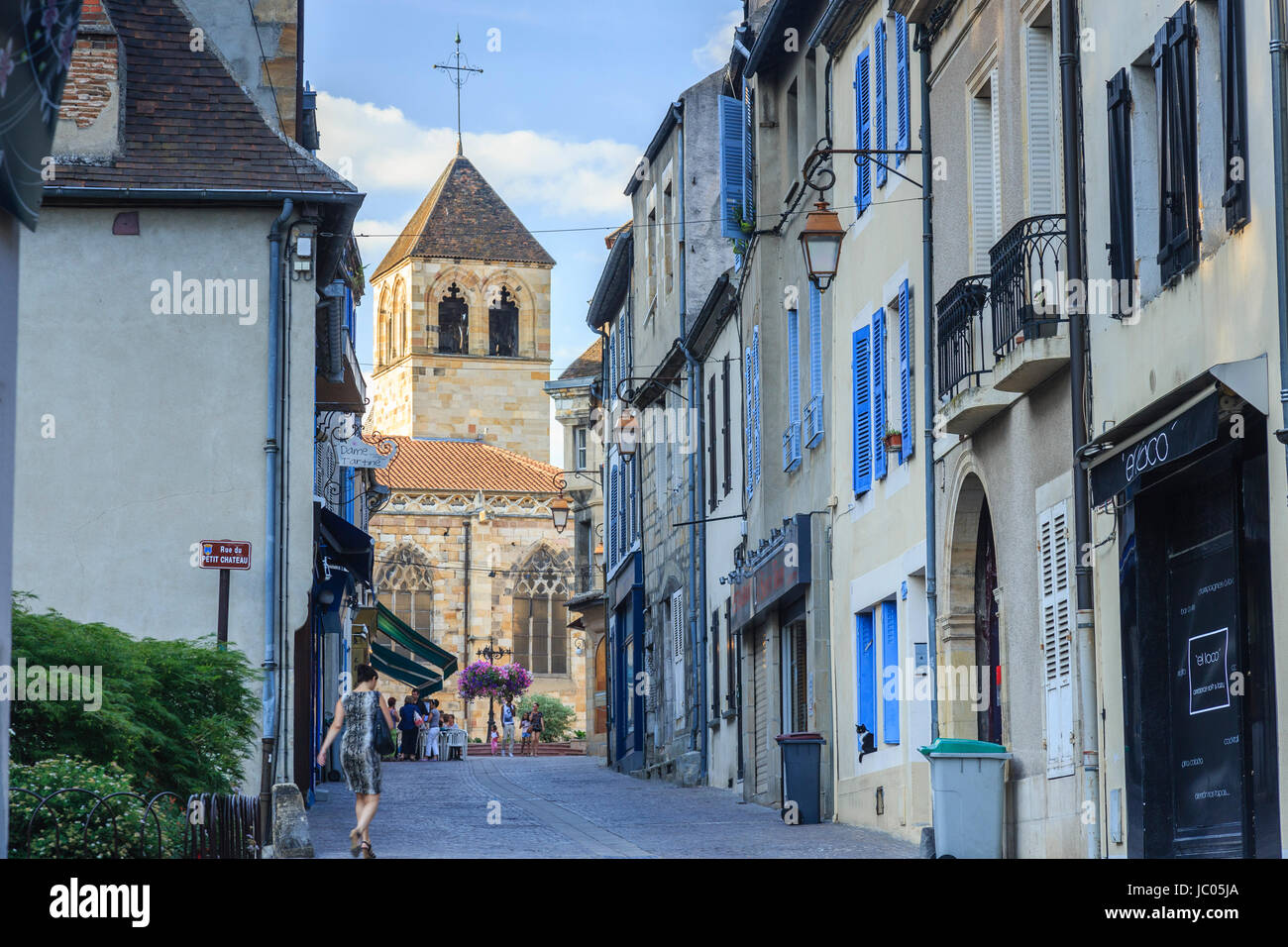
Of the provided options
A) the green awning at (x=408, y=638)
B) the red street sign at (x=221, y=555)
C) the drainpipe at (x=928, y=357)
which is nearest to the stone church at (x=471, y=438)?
the green awning at (x=408, y=638)

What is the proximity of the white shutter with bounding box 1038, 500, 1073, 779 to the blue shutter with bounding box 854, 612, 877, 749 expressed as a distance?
215 inches

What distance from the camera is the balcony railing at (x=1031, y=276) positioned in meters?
14.0

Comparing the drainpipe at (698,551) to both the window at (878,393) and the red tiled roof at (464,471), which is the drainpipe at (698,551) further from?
the red tiled roof at (464,471)

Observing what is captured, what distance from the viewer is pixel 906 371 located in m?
18.7

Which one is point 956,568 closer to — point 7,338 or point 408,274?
point 7,338

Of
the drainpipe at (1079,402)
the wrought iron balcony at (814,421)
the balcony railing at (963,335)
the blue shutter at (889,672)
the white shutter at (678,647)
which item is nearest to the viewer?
the drainpipe at (1079,402)

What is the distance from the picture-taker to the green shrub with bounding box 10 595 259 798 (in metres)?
13.7

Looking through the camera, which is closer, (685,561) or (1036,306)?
(1036,306)

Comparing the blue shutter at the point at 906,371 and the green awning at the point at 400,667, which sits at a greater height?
the blue shutter at the point at 906,371

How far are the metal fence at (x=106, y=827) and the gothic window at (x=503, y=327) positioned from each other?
90.1m

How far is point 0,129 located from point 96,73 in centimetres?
1289

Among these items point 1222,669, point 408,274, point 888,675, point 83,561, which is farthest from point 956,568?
point 408,274

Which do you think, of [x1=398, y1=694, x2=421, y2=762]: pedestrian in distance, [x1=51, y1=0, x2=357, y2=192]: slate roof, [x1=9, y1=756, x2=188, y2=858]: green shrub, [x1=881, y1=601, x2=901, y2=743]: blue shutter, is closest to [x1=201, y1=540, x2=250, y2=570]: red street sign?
[x1=9, y1=756, x2=188, y2=858]: green shrub

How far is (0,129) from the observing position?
7.90 meters
